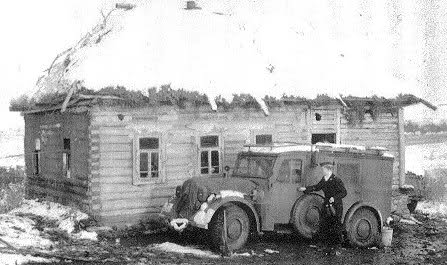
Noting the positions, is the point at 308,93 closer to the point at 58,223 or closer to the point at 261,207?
the point at 261,207

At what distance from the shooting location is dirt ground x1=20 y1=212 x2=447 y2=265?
11.2m

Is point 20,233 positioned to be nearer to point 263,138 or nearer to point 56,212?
point 56,212

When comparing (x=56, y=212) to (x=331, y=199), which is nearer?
(x=331, y=199)

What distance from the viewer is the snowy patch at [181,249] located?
11.8 metres

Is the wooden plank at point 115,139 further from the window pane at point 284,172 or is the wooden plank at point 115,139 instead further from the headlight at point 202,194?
the window pane at point 284,172

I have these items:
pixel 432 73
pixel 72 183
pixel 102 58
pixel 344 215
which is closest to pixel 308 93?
pixel 344 215

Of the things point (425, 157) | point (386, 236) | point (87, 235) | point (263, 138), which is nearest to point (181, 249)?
point (87, 235)

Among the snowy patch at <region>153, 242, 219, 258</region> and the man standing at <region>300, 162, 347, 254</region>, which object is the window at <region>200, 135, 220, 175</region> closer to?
the snowy patch at <region>153, 242, 219, 258</region>

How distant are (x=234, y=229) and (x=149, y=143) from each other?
13.7 feet

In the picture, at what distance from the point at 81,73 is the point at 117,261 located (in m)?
5.64

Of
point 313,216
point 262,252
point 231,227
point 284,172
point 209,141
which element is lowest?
point 262,252

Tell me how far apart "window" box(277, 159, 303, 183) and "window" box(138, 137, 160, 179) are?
3881mm

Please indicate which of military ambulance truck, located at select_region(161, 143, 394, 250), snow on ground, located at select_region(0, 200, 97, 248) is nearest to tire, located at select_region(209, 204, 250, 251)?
military ambulance truck, located at select_region(161, 143, 394, 250)

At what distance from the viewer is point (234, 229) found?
12.1 m
